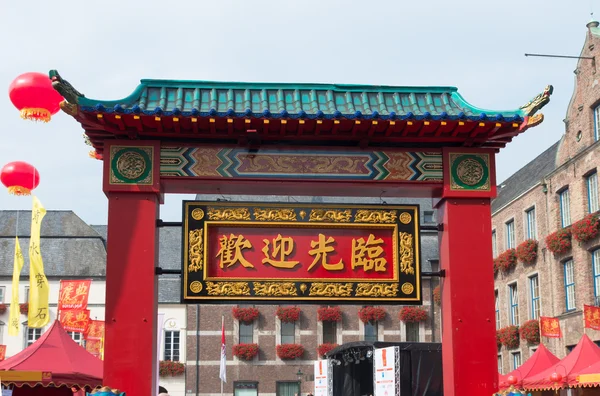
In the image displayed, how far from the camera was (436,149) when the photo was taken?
35.9 ft

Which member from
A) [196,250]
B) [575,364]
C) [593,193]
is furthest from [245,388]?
[196,250]

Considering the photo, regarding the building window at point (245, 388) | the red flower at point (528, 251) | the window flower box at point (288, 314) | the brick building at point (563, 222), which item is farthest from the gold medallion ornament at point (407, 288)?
the building window at point (245, 388)

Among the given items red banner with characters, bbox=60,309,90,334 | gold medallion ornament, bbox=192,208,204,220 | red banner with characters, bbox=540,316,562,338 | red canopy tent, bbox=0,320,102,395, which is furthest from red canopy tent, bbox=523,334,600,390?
red banner with characters, bbox=60,309,90,334

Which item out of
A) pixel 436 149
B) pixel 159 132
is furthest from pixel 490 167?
pixel 159 132

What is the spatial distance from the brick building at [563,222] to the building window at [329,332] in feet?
32.7

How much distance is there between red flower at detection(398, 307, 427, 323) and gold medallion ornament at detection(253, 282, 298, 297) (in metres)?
32.8

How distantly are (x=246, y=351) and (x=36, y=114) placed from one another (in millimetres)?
29033

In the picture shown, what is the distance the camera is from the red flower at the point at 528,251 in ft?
103

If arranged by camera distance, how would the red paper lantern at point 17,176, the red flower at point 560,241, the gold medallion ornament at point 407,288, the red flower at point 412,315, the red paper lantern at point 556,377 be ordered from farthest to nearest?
the red flower at point 412,315 → the red flower at point 560,241 → the red paper lantern at point 556,377 → the red paper lantern at point 17,176 → the gold medallion ornament at point 407,288

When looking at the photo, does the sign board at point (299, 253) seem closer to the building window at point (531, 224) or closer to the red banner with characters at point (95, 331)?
the red banner with characters at point (95, 331)

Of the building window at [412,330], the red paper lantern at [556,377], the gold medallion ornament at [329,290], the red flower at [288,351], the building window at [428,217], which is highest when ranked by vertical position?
the building window at [428,217]

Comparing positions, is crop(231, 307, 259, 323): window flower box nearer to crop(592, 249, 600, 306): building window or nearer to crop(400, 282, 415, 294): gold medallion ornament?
crop(592, 249, 600, 306): building window

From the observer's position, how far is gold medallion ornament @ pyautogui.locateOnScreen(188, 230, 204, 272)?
1053cm

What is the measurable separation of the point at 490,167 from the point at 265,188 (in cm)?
282
